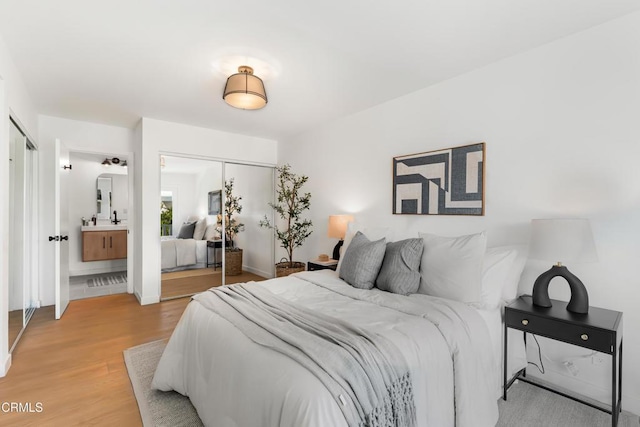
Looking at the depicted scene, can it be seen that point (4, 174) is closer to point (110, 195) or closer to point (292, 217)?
point (292, 217)

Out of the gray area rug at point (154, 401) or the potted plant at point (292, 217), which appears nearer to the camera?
the gray area rug at point (154, 401)

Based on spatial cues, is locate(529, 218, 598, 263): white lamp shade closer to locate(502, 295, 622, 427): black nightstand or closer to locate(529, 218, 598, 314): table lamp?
locate(529, 218, 598, 314): table lamp

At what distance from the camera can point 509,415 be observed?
191 cm

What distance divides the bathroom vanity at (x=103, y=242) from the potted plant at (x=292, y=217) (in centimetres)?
296

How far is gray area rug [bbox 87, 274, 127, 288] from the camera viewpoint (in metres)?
5.15

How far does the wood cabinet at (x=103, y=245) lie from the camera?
18.3ft

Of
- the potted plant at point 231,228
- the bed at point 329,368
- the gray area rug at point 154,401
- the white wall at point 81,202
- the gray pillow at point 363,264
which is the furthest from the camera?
the white wall at point 81,202

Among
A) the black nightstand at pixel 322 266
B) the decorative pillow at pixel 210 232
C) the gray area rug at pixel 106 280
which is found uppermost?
the decorative pillow at pixel 210 232

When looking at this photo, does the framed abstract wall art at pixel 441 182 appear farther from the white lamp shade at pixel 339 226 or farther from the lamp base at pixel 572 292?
the lamp base at pixel 572 292

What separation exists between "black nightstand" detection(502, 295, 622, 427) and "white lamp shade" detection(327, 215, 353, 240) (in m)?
1.89

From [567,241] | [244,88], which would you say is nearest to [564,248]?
[567,241]

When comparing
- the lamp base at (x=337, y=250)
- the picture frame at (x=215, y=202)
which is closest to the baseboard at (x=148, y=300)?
the picture frame at (x=215, y=202)

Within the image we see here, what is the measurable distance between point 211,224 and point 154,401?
9.66ft

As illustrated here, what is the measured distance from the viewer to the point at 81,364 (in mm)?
2514
